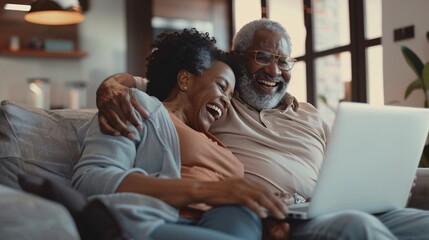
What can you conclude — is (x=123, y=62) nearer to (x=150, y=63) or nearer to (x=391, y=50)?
(x=391, y=50)

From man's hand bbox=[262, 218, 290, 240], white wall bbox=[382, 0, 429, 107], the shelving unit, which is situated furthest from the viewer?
the shelving unit

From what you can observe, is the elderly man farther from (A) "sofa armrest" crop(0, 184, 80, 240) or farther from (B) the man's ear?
(A) "sofa armrest" crop(0, 184, 80, 240)

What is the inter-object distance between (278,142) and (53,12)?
7.48 ft

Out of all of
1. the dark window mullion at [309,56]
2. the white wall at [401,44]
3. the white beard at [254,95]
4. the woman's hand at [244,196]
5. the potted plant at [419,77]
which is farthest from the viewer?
the dark window mullion at [309,56]

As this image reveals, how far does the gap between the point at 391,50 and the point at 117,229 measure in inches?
129

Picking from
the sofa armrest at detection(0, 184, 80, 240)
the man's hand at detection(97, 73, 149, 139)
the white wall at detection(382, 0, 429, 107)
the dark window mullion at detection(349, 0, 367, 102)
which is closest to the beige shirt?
the man's hand at detection(97, 73, 149, 139)

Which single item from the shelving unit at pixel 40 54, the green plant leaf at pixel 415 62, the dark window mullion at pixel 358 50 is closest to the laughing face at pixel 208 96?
the green plant leaf at pixel 415 62

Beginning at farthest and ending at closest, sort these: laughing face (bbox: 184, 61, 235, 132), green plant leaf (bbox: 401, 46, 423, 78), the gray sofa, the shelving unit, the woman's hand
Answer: the shelving unit < green plant leaf (bbox: 401, 46, 423, 78) < laughing face (bbox: 184, 61, 235, 132) < the gray sofa < the woman's hand

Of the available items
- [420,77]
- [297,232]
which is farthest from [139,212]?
[420,77]

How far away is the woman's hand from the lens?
1.14 metres

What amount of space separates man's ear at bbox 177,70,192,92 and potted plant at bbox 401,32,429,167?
6.46 feet

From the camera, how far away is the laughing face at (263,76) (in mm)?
2020

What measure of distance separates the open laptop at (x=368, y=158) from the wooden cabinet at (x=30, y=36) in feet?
17.5

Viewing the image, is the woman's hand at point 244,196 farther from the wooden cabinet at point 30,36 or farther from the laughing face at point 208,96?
the wooden cabinet at point 30,36
